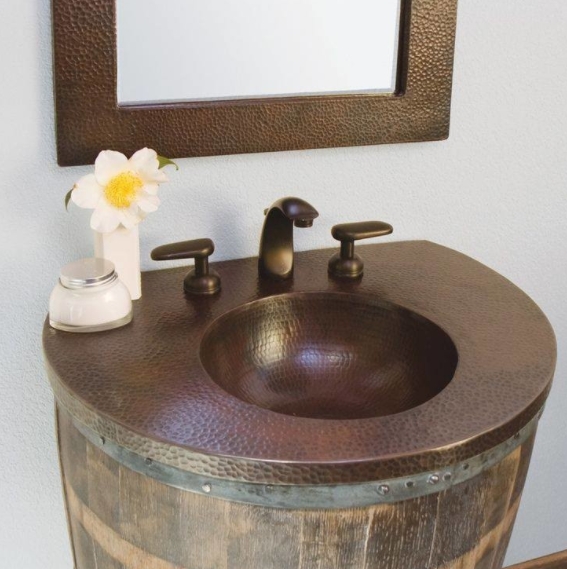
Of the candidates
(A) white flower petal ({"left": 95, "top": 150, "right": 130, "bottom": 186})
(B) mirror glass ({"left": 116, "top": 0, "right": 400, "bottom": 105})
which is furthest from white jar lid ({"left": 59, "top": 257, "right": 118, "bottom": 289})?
(B) mirror glass ({"left": 116, "top": 0, "right": 400, "bottom": 105})

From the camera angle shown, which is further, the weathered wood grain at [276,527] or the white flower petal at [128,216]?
the white flower petal at [128,216]

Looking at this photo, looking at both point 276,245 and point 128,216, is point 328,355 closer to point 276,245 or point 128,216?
point 276,245

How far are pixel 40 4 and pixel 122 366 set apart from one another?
0.53 meters

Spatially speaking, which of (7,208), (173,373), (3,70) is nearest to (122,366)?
(173,373)

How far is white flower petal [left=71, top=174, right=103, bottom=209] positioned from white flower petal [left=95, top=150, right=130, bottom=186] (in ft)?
0.04

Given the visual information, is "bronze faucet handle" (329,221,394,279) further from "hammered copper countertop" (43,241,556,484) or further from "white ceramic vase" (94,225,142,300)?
"white ceramic vase" (94,225,142,300)

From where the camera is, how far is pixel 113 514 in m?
1.10

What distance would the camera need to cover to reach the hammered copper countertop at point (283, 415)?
38.5 inches

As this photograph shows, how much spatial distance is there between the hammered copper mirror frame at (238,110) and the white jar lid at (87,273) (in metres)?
0.16

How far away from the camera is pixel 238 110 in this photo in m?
1.36

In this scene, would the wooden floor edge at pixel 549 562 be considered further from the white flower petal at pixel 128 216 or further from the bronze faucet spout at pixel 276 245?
the white flower petal at pixel 128 216

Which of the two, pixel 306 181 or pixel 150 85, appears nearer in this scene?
pixel 150 85

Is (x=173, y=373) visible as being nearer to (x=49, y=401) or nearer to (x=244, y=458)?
(x=244, y=458)

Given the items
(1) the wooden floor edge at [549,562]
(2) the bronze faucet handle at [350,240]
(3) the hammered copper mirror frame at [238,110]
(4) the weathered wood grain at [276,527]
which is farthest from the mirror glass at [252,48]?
(1) the wooden floor edge at [549,562]
